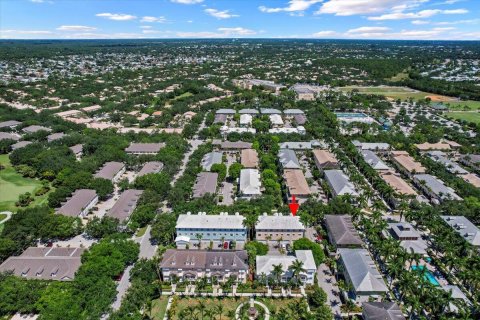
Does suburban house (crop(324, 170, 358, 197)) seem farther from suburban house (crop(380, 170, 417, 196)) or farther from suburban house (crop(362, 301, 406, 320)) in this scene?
suburban house (crop(362, 301, 406, 320))

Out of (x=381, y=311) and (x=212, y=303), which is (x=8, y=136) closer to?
(x=212, y=303)

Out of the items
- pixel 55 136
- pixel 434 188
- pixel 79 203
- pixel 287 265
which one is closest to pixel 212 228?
pixel 287 265

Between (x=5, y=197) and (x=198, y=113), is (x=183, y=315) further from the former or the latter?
(x=198, y=113)

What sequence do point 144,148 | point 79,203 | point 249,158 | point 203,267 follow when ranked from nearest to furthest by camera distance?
1. point 203,267
2. point 79,203
3. point 249,158
4. point 144,148

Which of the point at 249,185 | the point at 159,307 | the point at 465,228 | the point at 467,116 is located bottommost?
the point at 467,116

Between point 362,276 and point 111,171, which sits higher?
point 362,276
